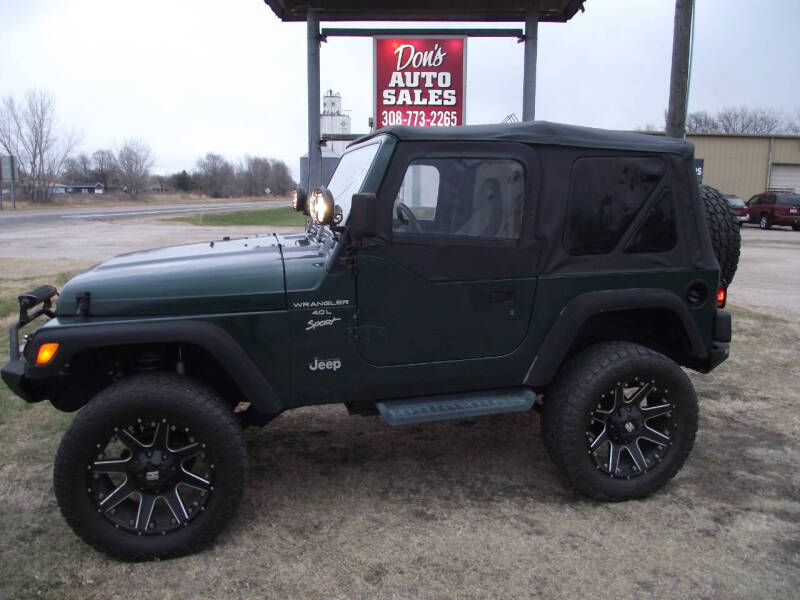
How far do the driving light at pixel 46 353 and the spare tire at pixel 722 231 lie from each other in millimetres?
3652

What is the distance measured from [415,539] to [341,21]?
609cm

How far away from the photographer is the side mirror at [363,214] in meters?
3.06

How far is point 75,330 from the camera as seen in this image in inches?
117

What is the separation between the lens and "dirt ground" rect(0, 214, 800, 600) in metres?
2.91

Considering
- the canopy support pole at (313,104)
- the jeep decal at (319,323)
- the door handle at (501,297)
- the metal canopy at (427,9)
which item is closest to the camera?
the jeep decal at (319,323)

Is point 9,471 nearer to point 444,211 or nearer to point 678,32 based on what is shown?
point 444,211

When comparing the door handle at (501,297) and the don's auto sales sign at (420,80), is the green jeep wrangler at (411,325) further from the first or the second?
the don's auto sales sign at (420,80)

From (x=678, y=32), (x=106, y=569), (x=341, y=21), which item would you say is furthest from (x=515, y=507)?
(x=678, y=32)

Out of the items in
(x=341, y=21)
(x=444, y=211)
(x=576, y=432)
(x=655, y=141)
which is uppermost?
(x=341, y=21)

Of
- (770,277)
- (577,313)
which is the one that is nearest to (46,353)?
(577,313)

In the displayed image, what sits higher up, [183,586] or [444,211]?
[444,211]

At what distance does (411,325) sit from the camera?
3.35 meters

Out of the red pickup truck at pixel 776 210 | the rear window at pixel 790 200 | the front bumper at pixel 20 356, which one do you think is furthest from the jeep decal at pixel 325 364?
the rear window at pixel 790 200

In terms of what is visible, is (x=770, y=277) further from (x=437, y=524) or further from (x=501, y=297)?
(x=437, y=524)
